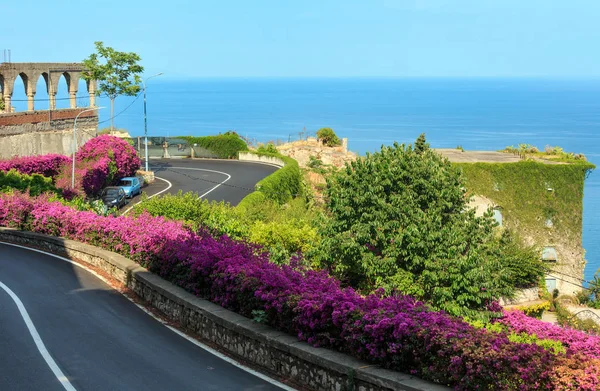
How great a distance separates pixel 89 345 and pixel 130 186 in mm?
37075

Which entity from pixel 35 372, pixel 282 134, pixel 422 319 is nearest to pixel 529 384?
pixel 422 319

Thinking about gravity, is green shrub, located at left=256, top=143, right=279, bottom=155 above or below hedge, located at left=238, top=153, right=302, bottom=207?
above

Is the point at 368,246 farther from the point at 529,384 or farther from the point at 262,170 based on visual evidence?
the point at 262,170

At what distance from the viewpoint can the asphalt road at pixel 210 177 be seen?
49.2 m

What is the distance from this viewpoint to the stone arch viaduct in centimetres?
5419

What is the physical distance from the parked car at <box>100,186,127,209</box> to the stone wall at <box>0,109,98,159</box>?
8.53 m

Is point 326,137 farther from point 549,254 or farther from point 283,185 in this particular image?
point 549,254

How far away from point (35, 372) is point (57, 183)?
35972 mm

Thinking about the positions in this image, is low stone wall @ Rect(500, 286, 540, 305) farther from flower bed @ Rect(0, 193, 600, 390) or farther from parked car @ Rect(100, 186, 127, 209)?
flower bed @ Rect(0, 193, 600, 390)

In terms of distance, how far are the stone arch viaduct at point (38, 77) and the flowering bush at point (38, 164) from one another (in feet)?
18.6

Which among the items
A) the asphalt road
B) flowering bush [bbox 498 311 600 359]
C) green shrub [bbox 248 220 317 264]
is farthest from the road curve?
flowering bush [bbox 498 311 600 359]

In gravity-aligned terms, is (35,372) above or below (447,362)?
below

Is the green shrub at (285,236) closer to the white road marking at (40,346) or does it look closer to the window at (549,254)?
the white road marking at (40,346)

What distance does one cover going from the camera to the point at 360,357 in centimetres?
1053
